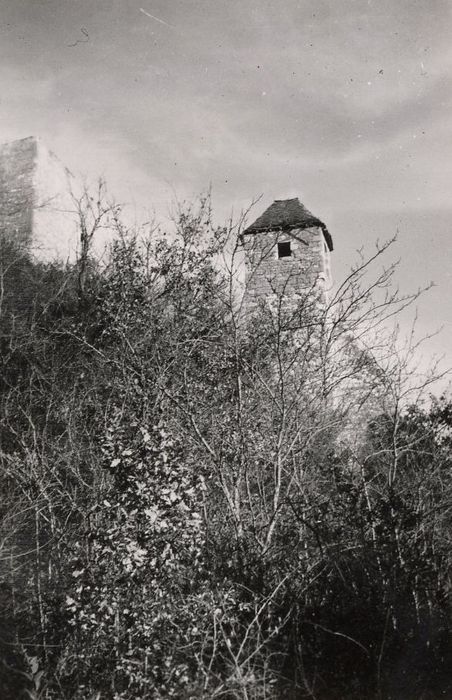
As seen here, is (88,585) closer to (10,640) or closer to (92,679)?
(92,679)

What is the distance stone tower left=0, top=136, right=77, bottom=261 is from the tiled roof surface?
5570 mm

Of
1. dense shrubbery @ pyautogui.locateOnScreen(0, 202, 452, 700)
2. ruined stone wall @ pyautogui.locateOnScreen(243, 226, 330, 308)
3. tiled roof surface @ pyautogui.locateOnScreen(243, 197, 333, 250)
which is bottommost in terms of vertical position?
dense shrubbery @ pyautogui.locateOnScreen(0, 202, 452, 700)

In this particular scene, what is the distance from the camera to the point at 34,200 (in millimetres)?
13664

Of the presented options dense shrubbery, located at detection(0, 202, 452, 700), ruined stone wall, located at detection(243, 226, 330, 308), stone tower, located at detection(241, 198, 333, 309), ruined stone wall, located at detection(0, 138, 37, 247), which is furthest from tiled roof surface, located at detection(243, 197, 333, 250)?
dense shrubbery, located at detection(0, 202, 452, 700)

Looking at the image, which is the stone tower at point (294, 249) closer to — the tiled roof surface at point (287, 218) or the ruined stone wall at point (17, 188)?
the tiled roof surface at point (287, 218)

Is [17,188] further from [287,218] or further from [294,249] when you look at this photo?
[294,249]

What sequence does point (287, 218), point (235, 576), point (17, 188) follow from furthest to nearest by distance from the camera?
point (287, 218)
point (17, 188)
point (235, 576)

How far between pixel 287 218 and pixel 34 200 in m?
7.21

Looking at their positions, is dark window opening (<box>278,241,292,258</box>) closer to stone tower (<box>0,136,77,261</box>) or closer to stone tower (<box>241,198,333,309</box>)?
stone tower (<box>241,198,333,309</box>)

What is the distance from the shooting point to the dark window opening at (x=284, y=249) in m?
14.1

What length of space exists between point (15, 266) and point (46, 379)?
4.37 meters

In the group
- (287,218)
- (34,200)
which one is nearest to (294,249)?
(287,218)

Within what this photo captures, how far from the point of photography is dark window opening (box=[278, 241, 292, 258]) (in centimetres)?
1411

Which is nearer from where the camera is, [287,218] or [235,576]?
[235,576]
